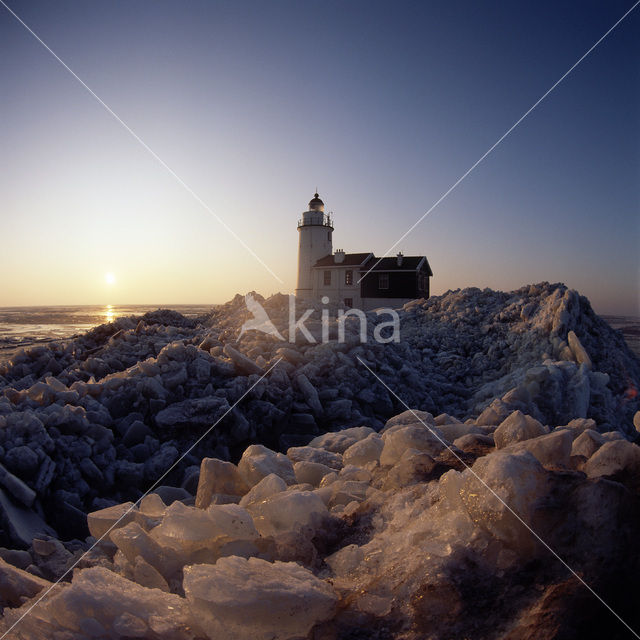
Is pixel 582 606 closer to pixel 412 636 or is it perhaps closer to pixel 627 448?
pixel 412 636

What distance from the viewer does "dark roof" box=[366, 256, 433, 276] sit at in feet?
109

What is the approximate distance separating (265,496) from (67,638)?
3.67 feet

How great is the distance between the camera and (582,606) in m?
1.37

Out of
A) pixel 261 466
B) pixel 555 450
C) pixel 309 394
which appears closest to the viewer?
pixel 555 450

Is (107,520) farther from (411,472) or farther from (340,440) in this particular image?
(340,440)

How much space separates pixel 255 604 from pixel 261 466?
1.49 m

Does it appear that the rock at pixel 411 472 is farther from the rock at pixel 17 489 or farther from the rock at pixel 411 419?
the rock at pixel 17 489

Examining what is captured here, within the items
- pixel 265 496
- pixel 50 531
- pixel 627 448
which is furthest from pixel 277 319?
pixel 627 448

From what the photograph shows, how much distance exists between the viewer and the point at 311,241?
36594mm

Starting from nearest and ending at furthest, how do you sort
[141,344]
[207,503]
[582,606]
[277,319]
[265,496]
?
1. [582,606]
2. [265,496]
3. [207,503]
4. [141,344]
5. [277,319]

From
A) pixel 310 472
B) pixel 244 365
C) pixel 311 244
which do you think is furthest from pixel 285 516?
pixel 311 244

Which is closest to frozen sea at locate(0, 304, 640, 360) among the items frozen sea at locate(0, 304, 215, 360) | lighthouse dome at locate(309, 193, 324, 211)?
frozen sea at locate(0, 304, 215, 360)

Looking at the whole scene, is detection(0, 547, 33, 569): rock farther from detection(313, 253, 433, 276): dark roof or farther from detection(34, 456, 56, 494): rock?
detection(313, 253, 433, 276): dark roof

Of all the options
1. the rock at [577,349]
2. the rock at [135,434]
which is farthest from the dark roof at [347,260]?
the rock at [135,434]
